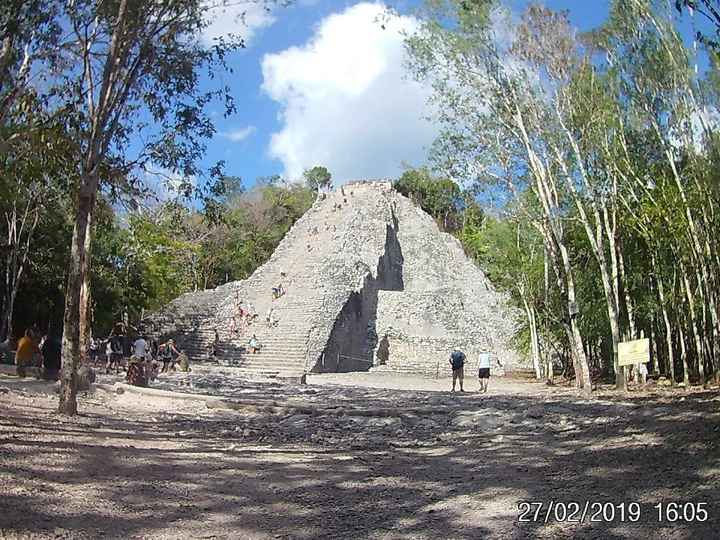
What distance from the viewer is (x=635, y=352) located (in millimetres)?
14039

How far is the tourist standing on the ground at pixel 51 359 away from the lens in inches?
547

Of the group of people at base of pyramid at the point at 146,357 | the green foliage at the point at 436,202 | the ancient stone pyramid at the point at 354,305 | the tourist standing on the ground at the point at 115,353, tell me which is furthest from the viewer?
the green foliage at the point at 436,202

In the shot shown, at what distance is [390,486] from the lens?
593cm

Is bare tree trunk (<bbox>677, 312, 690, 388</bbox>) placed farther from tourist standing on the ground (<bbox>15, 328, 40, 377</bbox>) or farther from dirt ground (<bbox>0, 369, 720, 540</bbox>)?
tourist standing on the ground (<bbox>15, 328, 40, 377</bbox>)

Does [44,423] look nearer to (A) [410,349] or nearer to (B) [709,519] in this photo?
(B) [709,519]

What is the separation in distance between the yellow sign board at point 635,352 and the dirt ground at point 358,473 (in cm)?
391

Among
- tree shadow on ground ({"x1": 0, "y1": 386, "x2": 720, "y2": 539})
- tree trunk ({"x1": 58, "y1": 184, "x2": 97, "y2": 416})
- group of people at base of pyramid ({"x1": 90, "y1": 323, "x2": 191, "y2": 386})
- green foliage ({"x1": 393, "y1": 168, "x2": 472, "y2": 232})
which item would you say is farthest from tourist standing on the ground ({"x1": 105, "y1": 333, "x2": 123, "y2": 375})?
green foliage ({"x1": 393, "y1": 168, "x2": 472, "y2": 232})

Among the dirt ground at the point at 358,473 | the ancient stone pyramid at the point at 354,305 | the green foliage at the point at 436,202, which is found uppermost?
the green foliage at the point at 436,202

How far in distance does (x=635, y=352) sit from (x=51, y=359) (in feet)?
40.4

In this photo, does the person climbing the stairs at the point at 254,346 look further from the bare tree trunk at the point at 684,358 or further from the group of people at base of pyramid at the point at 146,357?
the bare tree trunk at the point at 684,358

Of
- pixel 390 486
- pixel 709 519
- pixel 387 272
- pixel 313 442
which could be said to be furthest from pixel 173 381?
pixel 387 272

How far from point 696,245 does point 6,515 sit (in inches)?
632

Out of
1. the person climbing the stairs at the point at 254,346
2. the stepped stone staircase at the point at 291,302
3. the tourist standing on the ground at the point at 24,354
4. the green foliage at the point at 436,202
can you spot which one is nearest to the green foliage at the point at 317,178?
the green foliage at the point at 436,202

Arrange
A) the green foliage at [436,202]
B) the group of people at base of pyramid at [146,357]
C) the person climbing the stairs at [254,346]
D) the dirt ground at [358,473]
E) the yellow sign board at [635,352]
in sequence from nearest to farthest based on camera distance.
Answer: the dirt ground at [358,473] → the yellow sign board at [635,352] → the group of people at base of pyramid at [146,357] → the person climbing the stairs at [254,346] → the green foliage at [436,202]
